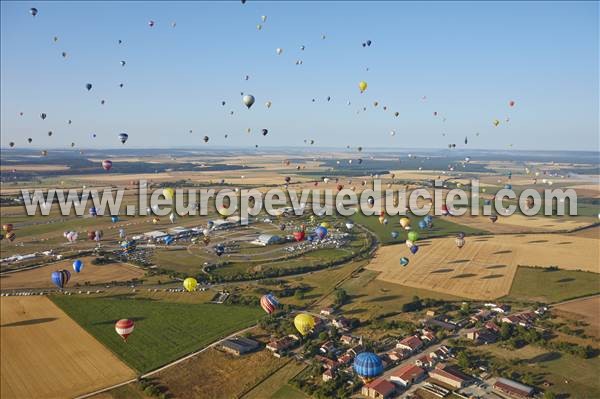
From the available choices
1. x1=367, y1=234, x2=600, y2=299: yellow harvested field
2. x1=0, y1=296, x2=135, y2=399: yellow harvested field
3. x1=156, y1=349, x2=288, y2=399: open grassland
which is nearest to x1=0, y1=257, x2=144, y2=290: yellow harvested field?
x1=0, y1=296, x2=135, y2=399: yellow harvested field

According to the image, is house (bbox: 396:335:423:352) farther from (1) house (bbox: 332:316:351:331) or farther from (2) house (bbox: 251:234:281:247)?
(2) house (bbox: 251:234:281:247)

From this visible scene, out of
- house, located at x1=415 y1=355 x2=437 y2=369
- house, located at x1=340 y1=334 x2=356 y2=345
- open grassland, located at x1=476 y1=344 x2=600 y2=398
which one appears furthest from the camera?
house, located at x1=340 y1=334 x2=356 y2=345

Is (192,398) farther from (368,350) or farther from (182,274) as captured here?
(182,274)

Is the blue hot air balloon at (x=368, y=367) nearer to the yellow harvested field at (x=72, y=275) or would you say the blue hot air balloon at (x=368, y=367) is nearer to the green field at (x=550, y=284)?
the green field at (x=550, y=284)

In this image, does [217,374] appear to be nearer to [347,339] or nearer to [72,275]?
[347,339]

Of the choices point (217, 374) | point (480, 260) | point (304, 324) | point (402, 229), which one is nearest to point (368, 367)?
point (304, 324)

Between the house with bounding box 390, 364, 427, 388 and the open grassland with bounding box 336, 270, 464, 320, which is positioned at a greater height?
the open grassland with bounding box 336, 270, 464, 320

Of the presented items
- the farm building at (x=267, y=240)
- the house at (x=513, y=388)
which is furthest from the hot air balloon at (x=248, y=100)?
the house at (x=513, y=388)
